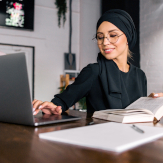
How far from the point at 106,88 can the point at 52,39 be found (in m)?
2.97

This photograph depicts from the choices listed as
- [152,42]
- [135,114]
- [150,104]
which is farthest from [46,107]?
[152,42]

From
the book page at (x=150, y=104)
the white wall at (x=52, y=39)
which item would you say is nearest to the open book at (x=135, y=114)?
the book page at (x=150, y=104)

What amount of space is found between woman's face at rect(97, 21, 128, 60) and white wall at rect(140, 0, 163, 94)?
2179 millimetres

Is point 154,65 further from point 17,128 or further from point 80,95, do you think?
point 17,128

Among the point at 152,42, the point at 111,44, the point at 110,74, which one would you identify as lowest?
the point at 110,74

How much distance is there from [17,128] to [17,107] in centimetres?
7

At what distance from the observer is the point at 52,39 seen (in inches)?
158

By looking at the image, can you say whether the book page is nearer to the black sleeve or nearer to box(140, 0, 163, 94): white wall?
the black sleeve

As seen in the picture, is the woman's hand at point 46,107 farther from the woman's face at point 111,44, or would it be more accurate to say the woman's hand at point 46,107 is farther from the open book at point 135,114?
the woman's face at point 111,44

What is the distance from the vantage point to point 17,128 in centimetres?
66

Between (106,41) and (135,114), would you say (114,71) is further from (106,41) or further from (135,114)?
(135,114)

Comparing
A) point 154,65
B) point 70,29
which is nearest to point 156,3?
point 154,65

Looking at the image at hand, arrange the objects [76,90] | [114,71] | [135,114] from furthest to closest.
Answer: [114,71]
[76,90]
[135,114]

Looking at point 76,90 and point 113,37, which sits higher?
point 113,37
